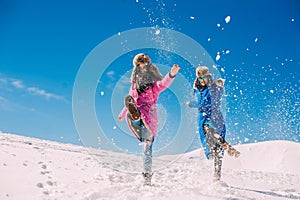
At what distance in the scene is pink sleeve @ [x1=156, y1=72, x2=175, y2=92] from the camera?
5530 mm

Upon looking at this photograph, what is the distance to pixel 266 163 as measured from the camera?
1584 centimetres

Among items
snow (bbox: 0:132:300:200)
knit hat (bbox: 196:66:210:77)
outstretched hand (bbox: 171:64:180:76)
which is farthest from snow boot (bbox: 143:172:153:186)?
knit hat (bbox: 196:66:210:77)

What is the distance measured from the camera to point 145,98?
18.7 feet

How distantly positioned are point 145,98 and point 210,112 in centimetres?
125

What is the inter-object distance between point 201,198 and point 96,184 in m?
2.00

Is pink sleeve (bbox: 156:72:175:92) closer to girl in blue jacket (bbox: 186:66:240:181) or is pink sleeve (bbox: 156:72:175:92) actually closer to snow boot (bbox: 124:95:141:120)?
snow boot (bbox: 124:95:141:120)

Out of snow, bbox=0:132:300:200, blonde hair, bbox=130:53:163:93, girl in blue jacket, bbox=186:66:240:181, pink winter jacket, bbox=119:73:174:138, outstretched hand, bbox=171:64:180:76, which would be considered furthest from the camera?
girl in blue jacket, bbox=186:66:240:181

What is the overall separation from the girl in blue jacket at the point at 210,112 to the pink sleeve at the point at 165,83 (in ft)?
3.07

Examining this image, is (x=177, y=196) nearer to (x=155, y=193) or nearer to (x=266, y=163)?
(x=155, y=193)

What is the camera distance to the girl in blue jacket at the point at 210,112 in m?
6.02

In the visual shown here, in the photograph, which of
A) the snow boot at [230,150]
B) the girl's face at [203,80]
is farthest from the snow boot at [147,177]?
the girl's face at [203,80]

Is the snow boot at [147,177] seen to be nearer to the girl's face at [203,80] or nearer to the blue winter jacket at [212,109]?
the blue winter jacket at [212,109]

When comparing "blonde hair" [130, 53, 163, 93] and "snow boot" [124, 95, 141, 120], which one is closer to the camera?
"snow boot" [124, 95, 141, 120]

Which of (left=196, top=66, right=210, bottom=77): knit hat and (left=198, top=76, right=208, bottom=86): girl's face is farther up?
(left=196, top=66, right=210, bottom=77): knit hat
